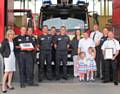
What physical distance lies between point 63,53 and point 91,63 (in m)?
1.07

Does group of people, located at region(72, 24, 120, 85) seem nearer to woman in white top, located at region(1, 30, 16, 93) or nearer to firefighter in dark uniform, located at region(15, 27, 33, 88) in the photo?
firefighter in dark uniform, located at region(15, 27, 33, 88)

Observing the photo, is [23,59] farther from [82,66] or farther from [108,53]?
[108,53]

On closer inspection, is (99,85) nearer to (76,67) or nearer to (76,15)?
(76,67)

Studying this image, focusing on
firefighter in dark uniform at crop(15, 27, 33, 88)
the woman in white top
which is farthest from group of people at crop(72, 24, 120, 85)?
the woman in white top

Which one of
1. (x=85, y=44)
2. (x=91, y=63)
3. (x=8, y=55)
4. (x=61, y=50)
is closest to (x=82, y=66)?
(x=91, y=63)

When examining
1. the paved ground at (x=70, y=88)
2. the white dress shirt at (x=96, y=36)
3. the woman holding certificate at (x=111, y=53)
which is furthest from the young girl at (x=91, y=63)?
the white dress shirt at (x=96, y=36)

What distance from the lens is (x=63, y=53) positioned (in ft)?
50.5

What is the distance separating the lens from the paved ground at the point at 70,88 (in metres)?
13.1

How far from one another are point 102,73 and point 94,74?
26.4 inches

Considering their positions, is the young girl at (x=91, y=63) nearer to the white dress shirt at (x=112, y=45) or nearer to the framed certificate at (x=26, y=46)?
the white dress shirt at (x=112, y=45)

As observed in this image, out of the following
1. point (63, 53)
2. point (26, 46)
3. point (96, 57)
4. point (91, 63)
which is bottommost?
point (91, 63)

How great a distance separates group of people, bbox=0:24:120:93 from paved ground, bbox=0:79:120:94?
0.33m

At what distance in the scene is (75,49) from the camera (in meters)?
15.7

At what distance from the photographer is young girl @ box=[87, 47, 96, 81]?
15.0m
